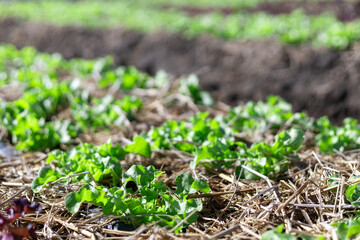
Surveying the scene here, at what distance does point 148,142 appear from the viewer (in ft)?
6.52

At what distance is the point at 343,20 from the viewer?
18.4ft

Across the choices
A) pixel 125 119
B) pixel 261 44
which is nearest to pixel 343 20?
pixel 261 44

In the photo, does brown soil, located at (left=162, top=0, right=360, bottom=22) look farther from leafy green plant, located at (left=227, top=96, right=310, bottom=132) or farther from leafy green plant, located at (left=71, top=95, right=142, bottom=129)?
leafy green plant, located at (left=71, top=95, right=142, bottom=129)

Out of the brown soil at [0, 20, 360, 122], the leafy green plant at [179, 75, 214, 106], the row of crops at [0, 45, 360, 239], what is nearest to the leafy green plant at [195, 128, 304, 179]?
the row of crops at [0, 45, 360, 239]

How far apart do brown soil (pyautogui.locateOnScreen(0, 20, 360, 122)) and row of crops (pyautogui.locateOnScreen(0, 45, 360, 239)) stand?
36.2 inches

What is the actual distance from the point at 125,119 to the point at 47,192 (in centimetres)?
105

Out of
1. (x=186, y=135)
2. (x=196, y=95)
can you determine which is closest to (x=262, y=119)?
(x=186, y=135)

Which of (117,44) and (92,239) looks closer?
(92,239)

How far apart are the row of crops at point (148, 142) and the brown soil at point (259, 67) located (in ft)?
3.01

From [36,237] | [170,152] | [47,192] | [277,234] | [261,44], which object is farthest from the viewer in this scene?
[261,44]

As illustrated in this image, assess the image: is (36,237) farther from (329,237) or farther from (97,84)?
(97,84)

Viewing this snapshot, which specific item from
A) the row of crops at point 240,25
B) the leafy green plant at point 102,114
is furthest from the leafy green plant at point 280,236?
the row of crops at point 240,25

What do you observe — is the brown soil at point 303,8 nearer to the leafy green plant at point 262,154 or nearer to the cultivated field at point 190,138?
the cultivated field at point 190,138

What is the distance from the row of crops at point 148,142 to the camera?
151 centimetres
